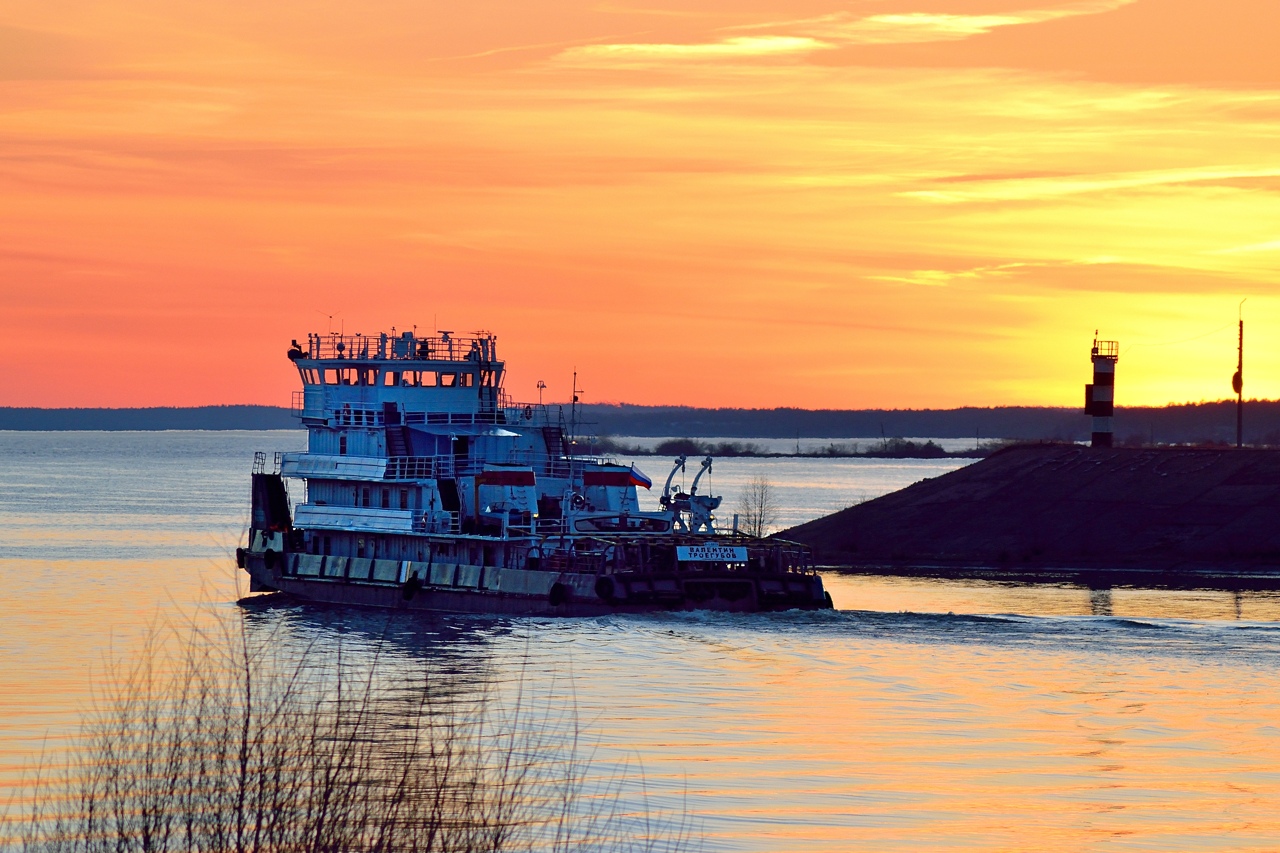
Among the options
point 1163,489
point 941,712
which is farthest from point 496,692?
point 1163,489

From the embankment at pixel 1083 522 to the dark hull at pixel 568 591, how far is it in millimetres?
22440

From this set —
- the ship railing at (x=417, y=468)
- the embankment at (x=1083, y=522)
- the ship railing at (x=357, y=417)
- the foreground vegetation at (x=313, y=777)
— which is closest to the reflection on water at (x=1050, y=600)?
the embankment at (x=1083, y=522)

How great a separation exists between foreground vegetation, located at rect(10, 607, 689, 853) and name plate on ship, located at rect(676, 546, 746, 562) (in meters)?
11.3

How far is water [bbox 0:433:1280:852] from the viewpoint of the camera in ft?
85.4

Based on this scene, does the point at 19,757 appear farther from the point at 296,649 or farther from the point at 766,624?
the point at 766,624

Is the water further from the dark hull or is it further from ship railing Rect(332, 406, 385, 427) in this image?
ship railing Rect(332, 406, 385, 427)

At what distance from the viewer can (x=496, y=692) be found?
3672 cm

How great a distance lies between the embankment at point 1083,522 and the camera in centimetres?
7269

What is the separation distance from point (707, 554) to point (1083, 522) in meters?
34.2

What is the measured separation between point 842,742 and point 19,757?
14.3m

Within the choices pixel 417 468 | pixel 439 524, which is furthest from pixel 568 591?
pixel 417 468

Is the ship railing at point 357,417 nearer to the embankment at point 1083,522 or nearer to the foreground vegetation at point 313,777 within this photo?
the foreground vegetation at point 313,777

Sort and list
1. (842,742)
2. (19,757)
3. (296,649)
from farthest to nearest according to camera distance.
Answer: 1. (296,649)
2. (842,742)
3. (19,757)

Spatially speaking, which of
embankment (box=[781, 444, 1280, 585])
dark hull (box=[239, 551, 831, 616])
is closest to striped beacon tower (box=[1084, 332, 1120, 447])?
embankment (box=[781, 444, 1280, 585])
